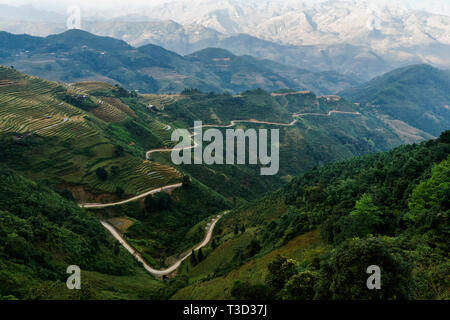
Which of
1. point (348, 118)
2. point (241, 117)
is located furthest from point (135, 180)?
point (348, 118)

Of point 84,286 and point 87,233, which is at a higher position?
point 84,286

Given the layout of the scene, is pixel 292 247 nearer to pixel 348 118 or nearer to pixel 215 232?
pixel 215 232

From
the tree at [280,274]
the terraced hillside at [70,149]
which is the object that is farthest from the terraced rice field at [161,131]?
the tree at [280,274]

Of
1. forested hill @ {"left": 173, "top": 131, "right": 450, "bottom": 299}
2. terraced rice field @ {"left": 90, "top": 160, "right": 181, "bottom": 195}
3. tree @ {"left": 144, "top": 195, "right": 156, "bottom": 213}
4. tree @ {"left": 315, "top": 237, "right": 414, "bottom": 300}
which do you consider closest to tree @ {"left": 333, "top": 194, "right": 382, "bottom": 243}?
forested hill @ {"left": 173, "top": 131, "right": 450, "bottom": 299}

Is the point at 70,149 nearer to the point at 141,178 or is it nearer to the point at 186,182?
the point at 141,178

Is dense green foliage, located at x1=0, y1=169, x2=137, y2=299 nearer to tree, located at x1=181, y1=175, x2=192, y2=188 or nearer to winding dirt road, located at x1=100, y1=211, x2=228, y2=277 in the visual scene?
winding dirt road, located at x1=100, y1=211, x2=228, y2=277

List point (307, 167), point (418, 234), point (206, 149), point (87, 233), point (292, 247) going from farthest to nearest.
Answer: point (307, 167)
point (206, 149)
point (87, 233)
point (292, 247)
point (418, 234)
